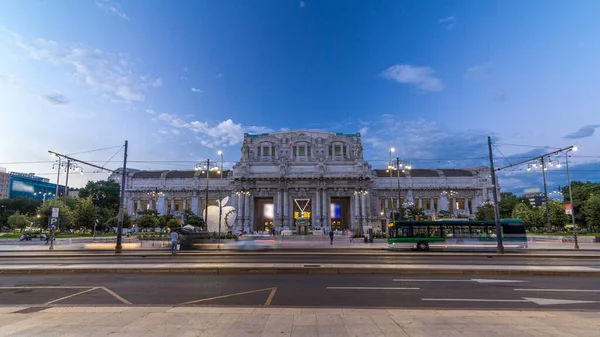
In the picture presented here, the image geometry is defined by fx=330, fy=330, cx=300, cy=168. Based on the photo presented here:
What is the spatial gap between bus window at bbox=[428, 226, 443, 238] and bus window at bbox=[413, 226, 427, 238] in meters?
0.62

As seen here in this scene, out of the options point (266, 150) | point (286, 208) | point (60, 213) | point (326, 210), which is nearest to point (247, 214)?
point (286, 208)

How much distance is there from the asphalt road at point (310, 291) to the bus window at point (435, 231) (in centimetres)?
2071

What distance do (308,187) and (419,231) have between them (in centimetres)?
5967

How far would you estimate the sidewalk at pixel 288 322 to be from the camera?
6996mm

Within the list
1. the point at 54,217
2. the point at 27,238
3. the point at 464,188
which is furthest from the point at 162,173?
the point at 464,188

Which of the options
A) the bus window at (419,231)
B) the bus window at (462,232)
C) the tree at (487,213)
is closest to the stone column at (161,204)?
the bus window at (419,231)

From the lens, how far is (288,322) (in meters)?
7.69

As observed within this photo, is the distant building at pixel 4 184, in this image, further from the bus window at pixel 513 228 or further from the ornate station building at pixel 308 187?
the bus window at pixel 513 228

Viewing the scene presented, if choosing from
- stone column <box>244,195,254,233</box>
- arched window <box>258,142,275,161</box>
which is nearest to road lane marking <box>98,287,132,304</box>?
stone column <box>244,195,254,233</box>

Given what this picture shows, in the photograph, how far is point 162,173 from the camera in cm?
10700

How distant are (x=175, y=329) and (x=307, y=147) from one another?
9180cm

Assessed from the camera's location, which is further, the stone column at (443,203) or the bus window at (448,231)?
the stone column at (443,203)

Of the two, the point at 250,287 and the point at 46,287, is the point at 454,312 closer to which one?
the point at 250,287

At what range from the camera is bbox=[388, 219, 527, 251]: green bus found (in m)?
34.7
